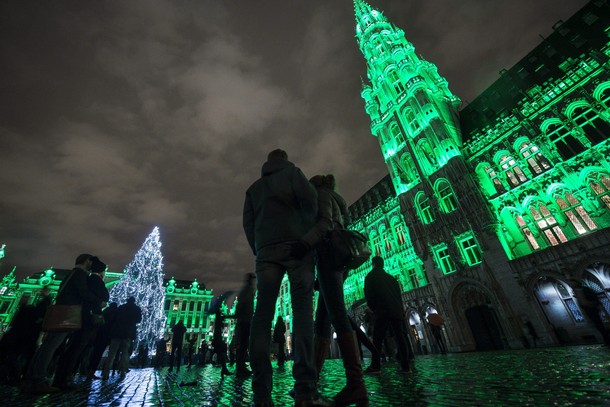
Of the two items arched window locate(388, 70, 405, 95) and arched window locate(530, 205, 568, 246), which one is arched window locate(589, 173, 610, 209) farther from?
arched window locate(388, 70, 405, 95)

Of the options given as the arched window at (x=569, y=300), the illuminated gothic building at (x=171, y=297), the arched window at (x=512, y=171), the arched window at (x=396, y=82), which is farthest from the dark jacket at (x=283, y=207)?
the illuminated gothic building at (x=171, y=297)

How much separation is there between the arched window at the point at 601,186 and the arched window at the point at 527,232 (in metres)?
3.65

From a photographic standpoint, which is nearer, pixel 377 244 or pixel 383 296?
pixel 383 296

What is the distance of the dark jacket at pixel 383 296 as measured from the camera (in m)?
5.51

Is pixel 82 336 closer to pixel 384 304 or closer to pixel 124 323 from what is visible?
pixel 124 323

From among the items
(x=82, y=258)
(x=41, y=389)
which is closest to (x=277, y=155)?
(x=82, y=258)

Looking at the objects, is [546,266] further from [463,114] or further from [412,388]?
[412,388]

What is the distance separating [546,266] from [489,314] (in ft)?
15.7

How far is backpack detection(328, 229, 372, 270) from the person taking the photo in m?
2.85

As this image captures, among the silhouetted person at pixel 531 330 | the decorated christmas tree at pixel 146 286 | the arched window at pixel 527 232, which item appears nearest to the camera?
the silhouetted person at pixel 531 330

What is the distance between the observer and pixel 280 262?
8.29 ft

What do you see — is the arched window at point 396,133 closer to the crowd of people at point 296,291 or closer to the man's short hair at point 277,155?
the crowd of people at point 296,291

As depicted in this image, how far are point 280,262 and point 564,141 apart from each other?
69.8 ft

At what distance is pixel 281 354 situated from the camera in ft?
34.2
